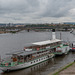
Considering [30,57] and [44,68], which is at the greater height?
[30,57]

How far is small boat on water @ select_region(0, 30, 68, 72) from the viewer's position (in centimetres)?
2188

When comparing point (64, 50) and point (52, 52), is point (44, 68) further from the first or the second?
point (64, 50)

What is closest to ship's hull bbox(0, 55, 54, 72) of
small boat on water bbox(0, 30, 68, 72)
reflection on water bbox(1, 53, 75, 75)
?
small boat on water bbox(0, 30, 68, 72)

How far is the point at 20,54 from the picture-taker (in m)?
23.1

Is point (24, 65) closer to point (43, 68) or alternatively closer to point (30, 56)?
point (30, 56)

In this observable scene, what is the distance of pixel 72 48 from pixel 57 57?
8.15 m

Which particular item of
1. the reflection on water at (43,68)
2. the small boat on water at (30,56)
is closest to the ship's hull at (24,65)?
the small boat on water at (30,56)

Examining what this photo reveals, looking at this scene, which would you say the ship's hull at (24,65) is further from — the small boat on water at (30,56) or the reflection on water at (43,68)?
the reflection on water at (43,68)

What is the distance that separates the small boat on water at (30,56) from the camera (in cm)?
2188

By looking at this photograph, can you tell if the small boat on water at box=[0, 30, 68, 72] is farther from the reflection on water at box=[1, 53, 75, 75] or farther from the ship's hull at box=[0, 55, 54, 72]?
the reflection on water at box=[1, 53, 75, 75]

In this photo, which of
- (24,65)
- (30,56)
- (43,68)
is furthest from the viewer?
(30,56)

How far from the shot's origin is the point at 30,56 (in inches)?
995

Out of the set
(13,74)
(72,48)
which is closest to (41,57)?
(13,74)

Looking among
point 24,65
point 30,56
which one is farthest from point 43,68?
point 24,65
